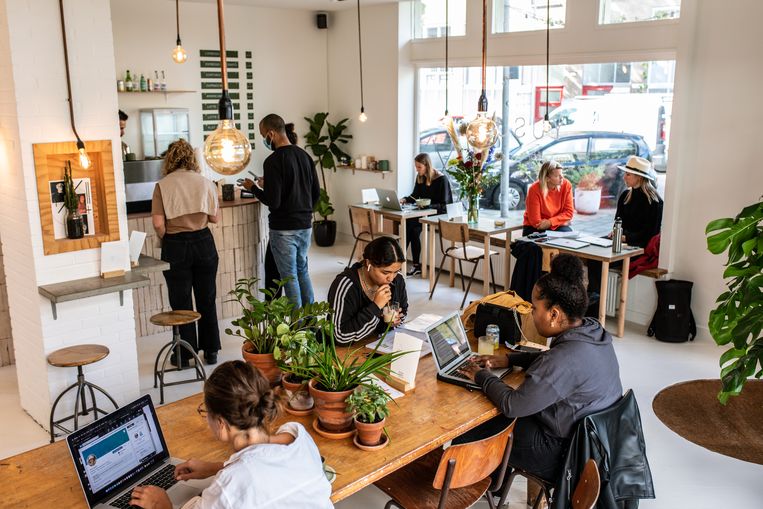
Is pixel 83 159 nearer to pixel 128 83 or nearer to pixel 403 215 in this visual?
pixel 403 215

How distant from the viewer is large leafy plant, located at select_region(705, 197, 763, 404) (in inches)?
149

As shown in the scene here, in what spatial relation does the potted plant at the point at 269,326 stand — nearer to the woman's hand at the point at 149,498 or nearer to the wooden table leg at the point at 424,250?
the woman's hand at the point at 149,498

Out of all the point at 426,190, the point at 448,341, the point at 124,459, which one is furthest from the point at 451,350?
the point at 426,190

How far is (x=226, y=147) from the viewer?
8.48ft

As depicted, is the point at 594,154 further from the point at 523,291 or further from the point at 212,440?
the point at 212,440

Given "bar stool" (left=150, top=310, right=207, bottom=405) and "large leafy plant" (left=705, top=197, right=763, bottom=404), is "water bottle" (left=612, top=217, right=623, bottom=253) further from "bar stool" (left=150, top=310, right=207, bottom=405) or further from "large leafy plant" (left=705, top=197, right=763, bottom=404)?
"bar stool" (left=150, top=310, right=207, bottom=405)

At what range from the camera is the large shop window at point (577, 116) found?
21.3 ft

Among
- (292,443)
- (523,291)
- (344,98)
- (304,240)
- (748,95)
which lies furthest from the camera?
(344,98)

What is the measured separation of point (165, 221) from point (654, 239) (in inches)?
167

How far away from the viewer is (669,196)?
6.07 m

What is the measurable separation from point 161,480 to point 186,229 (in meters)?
3.00

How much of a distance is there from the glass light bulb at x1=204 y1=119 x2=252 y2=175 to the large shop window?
4.16 metres

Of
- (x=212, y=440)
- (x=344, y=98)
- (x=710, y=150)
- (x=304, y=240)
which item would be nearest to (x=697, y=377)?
(x=710, y=150)

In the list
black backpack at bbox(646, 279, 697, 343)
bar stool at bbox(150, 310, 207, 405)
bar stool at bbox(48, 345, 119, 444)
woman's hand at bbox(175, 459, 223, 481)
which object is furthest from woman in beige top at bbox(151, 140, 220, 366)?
black backpack at bbox(646, 279, 697, 343)
